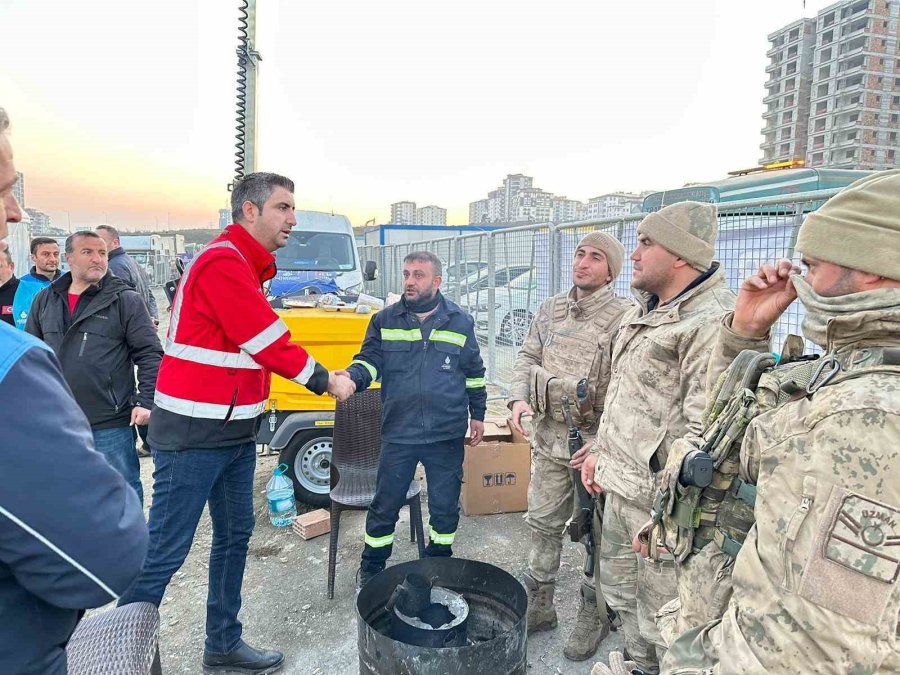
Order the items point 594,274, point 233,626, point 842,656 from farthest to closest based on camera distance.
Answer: point 594,274
point 233,626
point 842,656

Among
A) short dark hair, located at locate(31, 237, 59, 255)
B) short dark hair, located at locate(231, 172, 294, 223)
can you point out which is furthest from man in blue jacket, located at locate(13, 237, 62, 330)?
short dark hair, located at locate(231, 172, 294, 223)

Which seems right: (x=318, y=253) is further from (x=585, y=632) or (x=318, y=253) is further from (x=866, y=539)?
(x=866, y=539)

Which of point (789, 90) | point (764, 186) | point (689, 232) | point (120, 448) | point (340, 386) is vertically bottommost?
point (120, 448)

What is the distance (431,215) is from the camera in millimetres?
81375

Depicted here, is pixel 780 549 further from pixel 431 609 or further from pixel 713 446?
pixel 431 609

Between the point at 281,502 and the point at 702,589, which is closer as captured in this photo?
the point at 702,589

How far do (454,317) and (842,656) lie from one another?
262cm

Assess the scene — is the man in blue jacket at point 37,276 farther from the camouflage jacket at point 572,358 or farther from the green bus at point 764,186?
the green bus at point 764,186

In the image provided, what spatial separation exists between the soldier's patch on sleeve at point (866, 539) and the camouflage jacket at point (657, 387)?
1034mm

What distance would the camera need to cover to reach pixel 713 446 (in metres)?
1.41

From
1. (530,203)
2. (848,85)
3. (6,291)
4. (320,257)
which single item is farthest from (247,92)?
(530,203)

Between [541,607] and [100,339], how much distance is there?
117 inches

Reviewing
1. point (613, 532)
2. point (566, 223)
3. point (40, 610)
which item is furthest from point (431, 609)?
point (566, 223)

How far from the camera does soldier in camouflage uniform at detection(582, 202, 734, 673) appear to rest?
2046mm
